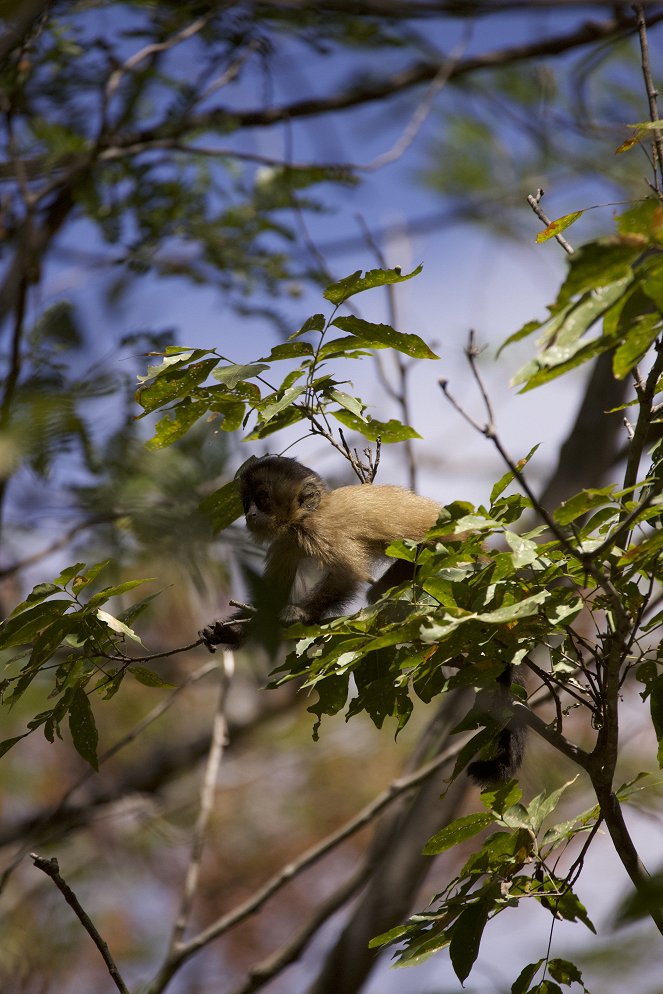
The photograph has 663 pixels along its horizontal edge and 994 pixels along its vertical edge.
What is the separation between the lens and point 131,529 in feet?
5.00

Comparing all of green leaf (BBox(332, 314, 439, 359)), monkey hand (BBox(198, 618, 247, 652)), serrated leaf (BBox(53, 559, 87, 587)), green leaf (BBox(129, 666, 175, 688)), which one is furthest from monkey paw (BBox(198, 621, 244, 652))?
green leaf (BBox(332, 314, 439, 359))

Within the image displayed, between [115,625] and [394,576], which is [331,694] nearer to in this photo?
[115,625]

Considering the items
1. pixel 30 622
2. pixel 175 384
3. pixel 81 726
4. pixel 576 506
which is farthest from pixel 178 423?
pixel 576 506

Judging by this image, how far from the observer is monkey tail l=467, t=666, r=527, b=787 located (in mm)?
2197

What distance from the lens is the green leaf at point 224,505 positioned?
202 cm

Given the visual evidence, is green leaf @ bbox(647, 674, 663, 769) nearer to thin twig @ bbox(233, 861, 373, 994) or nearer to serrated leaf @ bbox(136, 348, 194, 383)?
serrated leaf @ bbox(136, 348, 194, 383)

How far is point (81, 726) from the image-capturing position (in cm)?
192

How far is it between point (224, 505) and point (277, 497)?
1220 mm

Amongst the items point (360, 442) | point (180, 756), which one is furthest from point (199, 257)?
point (180, 756)

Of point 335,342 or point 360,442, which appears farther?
point 360,442

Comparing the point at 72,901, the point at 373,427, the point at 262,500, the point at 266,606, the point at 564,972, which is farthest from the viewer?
the point at 262,500

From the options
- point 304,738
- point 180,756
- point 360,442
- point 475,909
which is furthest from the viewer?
point 304,738

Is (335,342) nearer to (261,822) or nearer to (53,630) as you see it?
(53,630)

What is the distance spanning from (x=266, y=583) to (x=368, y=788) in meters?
6.86
